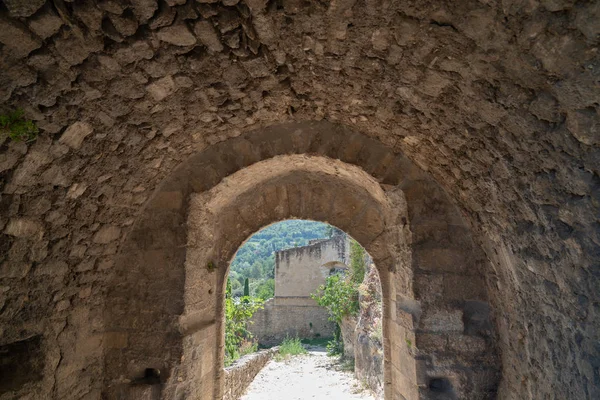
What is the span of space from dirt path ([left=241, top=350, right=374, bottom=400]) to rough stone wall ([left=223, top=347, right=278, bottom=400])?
0.13 meters

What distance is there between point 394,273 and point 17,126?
9.46 feet

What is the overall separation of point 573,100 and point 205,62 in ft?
5.36

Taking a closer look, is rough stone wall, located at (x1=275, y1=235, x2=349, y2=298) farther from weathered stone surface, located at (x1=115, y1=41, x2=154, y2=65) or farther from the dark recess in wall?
weathered stone surface, located at (x1=115, y1=41, x2=154, y2=65)

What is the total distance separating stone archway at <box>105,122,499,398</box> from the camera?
2.88 meters

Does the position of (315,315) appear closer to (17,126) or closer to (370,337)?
(370,337)

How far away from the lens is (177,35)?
1.80 metres

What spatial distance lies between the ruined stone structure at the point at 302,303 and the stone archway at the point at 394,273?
1413 centimetres

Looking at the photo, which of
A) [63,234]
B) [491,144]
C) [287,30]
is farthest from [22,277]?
[491,144]

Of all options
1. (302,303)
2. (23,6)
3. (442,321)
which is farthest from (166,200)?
(302,303)

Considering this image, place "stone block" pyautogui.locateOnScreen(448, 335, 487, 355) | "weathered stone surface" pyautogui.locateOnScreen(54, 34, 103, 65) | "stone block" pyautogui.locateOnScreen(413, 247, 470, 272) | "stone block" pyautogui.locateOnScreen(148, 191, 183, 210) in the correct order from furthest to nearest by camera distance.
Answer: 1. "stone block" pyautogui.locateOnScreen(148, 191, 183, 210)
2. "stone block" pyautogui.locateOnScreen(413, 247, 470, 272)
3. "stone block" pyautogui.locateOnScreen(448, 335, 487, 355)
4. "weathered stone surface" pyautogui.locateOnScreen(54, 34, 103, 65)

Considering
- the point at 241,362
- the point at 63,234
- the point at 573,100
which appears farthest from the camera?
the point at 241,362

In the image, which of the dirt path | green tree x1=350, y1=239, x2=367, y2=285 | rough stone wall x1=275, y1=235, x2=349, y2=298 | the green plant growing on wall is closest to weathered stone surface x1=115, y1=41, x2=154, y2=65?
the green plant growing on wall

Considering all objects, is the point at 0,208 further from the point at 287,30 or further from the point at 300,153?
the point at 300,153

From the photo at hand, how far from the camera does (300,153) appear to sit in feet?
10.1
